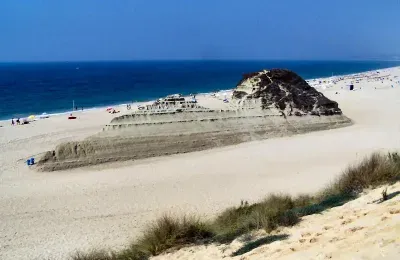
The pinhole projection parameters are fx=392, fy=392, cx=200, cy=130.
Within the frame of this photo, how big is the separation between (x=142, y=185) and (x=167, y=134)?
412 cm

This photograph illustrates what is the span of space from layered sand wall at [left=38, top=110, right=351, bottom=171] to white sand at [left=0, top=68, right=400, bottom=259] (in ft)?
1.69

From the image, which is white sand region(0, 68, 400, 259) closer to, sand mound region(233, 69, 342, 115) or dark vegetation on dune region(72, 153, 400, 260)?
dark vegetation on dune region(72, 153, 400, 260)

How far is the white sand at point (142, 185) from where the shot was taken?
948cm

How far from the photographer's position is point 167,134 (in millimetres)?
16422

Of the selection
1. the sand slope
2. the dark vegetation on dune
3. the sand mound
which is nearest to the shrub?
the dark vegetation on dune

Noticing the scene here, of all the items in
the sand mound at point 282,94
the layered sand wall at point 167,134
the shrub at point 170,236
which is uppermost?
the sand mound at point 282,94

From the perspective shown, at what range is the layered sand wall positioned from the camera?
587 inches

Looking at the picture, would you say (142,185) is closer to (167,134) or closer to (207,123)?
(167,134)

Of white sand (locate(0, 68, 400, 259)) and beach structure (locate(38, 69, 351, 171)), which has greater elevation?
beach structure (locate(38, 69, 351, 171))

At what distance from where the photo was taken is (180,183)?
12820mm

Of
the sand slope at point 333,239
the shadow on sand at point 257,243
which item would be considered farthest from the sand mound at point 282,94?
the shadow on sand at point 257,243

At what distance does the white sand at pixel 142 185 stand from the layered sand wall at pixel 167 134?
1.69 ft

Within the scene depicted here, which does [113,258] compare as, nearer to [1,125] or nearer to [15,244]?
[15,244]

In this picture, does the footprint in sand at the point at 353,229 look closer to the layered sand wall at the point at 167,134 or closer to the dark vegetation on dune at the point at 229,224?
the dark vegetation on dune at the point at 229,224
